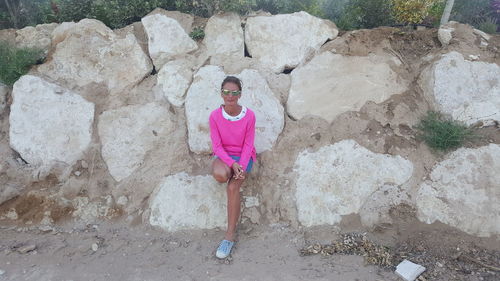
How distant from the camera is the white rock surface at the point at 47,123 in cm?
410

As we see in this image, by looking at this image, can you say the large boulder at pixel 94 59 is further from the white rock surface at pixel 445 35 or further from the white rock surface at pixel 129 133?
the white rock surface at pixel 445 35

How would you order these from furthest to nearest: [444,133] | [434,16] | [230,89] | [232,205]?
[434,16], [444,133], [232,205], [230,89]

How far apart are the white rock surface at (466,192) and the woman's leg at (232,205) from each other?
1708mm

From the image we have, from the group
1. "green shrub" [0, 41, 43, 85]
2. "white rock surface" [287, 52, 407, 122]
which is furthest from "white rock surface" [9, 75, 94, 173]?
"white rock surface" [287, 52, 407, 122]

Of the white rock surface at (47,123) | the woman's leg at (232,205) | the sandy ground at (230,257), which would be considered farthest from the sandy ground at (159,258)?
the white rock surface at (47,123)

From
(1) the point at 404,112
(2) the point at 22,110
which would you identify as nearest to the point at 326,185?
(1) the point at 404,112

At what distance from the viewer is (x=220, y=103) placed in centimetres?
411

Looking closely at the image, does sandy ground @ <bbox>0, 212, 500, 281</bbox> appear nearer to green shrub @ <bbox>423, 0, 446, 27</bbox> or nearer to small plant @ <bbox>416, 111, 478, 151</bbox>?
small plant @ <bbox>416, 111, 478, 151</bbox>

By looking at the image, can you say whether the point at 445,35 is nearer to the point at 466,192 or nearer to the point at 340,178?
the point at 466,192

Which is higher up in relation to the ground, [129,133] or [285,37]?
[285,37]

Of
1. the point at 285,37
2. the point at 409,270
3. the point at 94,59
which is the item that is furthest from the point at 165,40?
the point at 409,270

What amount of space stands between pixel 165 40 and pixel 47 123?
5.21 ft

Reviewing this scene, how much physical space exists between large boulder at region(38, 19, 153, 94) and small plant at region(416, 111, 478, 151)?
309 cm

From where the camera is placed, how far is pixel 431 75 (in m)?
4.05
